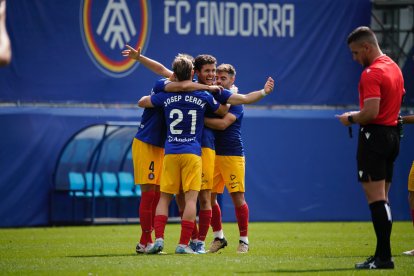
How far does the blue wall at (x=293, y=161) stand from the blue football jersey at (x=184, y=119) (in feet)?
28.0

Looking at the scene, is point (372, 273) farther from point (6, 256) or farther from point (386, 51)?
point (386, 51)

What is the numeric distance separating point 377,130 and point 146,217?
320cm

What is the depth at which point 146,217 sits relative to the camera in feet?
35.6

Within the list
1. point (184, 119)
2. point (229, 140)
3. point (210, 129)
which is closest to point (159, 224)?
point (184, 119)

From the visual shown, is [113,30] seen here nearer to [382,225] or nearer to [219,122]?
[219,122]

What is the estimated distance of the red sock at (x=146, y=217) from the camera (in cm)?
1085

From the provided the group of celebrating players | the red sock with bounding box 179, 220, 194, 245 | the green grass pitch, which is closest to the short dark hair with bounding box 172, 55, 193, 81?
the group of celebrating players

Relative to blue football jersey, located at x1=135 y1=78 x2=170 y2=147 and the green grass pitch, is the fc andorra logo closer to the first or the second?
the green grass pitch

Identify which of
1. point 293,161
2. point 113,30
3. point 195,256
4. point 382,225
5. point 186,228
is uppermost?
point 113,30

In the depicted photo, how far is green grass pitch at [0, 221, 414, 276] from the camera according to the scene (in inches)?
346

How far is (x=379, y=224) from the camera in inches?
349

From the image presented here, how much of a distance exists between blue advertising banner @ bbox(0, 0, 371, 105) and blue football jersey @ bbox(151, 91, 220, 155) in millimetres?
8581

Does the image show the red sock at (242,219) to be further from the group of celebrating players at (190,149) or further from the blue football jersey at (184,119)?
the blue football jersey at (184,119)

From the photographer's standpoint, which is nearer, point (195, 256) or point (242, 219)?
point (195, 256)
